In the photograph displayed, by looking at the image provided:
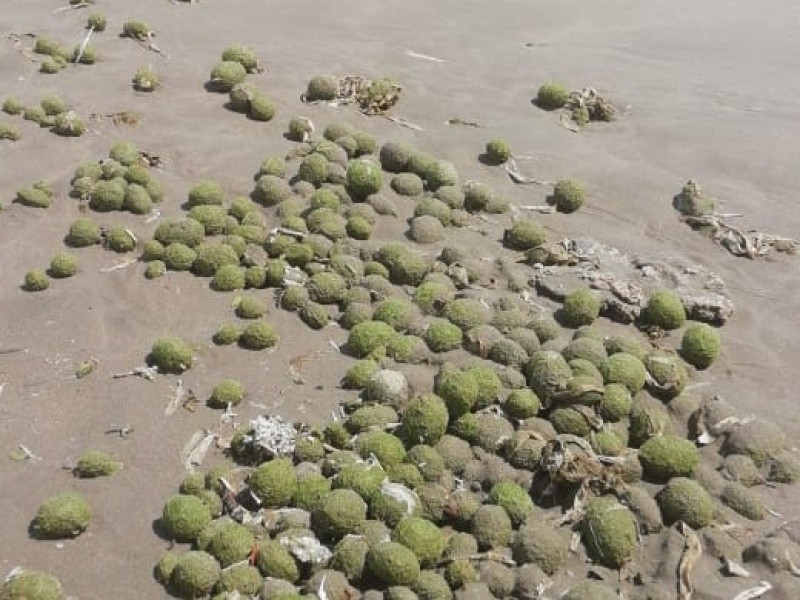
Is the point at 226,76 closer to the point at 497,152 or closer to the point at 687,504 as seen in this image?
the point at 497,152

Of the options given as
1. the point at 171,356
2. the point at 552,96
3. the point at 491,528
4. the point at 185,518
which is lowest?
the point at 185,518

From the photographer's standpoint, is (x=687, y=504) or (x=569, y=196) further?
(x=569, y=196)

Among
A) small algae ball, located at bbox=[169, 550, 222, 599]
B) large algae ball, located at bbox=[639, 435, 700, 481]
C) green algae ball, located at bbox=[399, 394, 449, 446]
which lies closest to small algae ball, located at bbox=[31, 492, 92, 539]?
small algae ball, located at bbox=[169, 550, 222, 599]

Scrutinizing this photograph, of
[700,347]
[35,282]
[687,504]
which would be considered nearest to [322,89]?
[35,282]

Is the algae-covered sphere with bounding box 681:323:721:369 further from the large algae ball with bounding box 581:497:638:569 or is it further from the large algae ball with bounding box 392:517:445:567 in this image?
the large algae ball with bounding box 392:517:445:567

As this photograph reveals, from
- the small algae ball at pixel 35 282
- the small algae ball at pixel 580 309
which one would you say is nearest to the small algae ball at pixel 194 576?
the small algae ball at pixel 35 282
